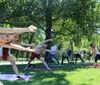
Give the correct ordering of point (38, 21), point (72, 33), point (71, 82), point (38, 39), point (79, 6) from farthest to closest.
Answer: point (38, 39) < point (72, 33) < point (38, 21) < point (79, 6) < point (71, 82)

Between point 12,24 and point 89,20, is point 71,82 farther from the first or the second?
point 12,24

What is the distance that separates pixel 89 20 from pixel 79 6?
1.92 m

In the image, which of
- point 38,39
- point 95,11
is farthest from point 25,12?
point 38,39

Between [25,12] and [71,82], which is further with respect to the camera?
[25,12]

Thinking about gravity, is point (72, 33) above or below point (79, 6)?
below

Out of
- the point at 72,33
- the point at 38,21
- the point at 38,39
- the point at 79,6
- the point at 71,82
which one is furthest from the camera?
the point at 38,39

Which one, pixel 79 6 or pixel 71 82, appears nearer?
pixel 71 82

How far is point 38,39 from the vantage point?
63.9m

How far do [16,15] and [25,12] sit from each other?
48.2 inches

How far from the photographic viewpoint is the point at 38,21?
2866 cm

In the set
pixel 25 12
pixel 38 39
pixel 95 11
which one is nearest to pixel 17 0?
pixel 25 12

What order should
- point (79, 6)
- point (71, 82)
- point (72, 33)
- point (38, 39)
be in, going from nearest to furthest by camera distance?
A: point (71, 82)
point (79, 6)
point (72, 33)
point (38, 39)

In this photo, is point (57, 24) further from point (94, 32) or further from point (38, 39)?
point (38, 39)

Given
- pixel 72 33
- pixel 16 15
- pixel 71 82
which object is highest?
pixel 16 15
